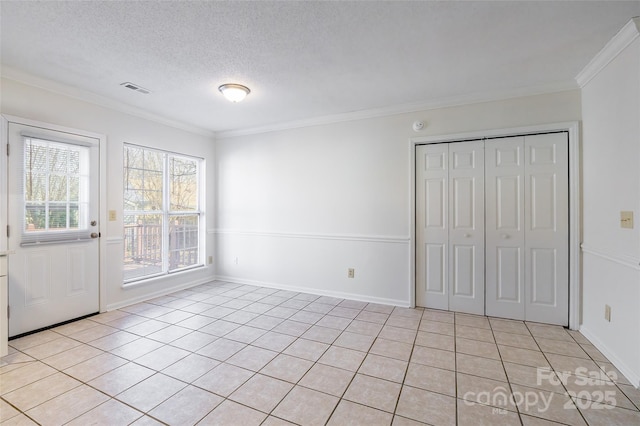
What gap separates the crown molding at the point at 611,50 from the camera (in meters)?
2.07

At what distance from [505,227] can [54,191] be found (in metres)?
4.89

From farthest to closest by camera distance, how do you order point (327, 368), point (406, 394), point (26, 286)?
point (26, 286) < point (327, 368) < point (406, 394)

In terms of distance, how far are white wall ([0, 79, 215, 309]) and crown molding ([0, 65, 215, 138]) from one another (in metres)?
Result: 0.04

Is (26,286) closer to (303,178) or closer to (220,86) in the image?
(220,86)

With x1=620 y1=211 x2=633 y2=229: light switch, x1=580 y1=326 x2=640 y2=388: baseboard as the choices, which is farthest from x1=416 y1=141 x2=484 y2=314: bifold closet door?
x1=620 y1=211 x2=633 y2=229: light switch

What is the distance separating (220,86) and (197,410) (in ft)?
9.48

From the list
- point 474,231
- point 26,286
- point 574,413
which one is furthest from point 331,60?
point 26,286

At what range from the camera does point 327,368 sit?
231 centimetres

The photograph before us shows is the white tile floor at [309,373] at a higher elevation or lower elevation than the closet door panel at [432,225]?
lower

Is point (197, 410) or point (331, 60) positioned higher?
point (331, 60)

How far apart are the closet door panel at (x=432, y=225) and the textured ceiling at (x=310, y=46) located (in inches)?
27.9

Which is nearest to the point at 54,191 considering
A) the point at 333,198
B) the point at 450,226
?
the point at 333,198

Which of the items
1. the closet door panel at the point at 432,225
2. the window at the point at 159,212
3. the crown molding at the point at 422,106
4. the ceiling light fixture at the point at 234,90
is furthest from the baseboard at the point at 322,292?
the ceiling light fixture at the point at 234,90

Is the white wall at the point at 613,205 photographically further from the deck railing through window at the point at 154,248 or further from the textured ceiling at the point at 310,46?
the deck railing through window at the point at 154,248
